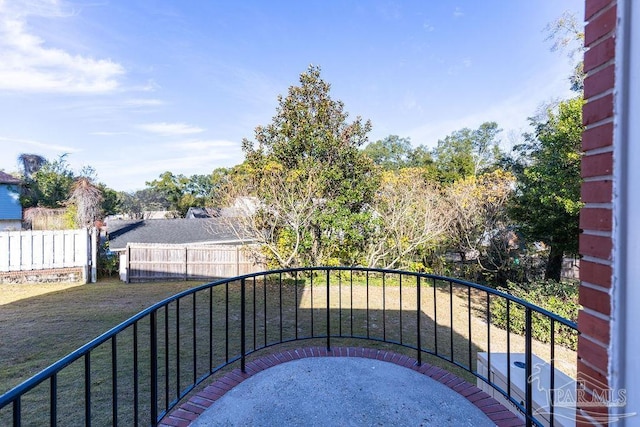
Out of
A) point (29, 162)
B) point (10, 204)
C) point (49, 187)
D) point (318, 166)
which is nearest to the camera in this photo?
point (318, 166)

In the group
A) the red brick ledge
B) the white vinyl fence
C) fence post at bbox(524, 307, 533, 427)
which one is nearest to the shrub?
the red brick ledge

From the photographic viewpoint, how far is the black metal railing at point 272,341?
1814 mm

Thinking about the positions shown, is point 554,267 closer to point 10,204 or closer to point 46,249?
point 46,249

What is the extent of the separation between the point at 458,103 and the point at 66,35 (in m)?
13.2

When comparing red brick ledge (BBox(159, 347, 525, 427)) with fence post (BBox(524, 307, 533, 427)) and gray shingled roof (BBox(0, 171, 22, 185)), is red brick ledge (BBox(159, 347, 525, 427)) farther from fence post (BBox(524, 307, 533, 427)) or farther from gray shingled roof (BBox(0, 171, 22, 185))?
gray shingled roof (BBox(0, 171, 22, 185))

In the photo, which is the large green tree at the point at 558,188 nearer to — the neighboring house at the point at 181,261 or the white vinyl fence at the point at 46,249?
the neighboring house at the point at 181,261

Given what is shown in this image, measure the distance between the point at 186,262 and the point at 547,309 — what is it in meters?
9.40

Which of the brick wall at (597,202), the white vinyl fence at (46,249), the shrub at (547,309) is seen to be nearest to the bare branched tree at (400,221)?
the shrub at (547,309)

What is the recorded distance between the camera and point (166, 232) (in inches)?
527

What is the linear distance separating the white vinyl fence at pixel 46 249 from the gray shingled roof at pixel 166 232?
6.57 feet

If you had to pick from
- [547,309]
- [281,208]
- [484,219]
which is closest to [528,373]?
[547,309]

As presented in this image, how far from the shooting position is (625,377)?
2.58ft

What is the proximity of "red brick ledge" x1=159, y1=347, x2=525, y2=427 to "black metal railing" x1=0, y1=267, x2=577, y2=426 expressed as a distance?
0.12 meters

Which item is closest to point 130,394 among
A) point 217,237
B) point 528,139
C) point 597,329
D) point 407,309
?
point 597,329
